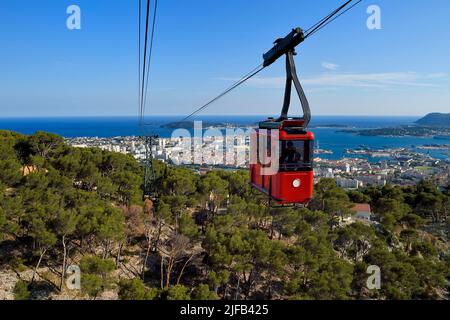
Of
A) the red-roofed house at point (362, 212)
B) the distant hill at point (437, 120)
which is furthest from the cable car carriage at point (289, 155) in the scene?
the distant hill at point (437, 120)

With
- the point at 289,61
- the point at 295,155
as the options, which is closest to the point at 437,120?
the point at 295,155

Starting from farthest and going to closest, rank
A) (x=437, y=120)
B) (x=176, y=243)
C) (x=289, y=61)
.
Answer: (x=437, y=120) → (x=176, y=243) → (x=289, y=61)

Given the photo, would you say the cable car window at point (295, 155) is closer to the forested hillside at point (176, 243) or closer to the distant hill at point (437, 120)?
the forested hillside at point (176, 243)

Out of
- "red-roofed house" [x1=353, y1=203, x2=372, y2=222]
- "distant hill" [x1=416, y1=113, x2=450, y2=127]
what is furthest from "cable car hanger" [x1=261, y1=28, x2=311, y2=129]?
"distant hill" [x1=416, y1=113, x2=450, y2=127]

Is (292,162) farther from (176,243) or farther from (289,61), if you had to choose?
(176,243)

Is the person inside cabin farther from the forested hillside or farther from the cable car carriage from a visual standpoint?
the forested hillside
